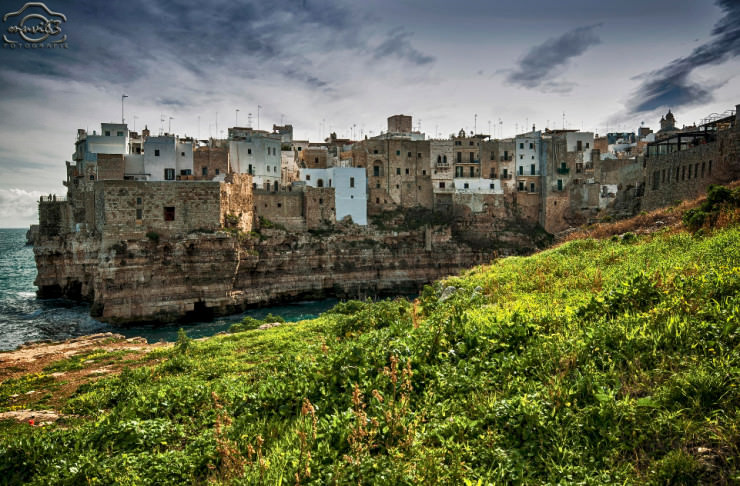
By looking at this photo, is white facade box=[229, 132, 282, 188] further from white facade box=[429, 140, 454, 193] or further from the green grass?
the green grass

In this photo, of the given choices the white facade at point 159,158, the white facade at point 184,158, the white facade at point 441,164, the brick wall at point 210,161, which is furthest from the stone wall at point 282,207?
the white facade at point 441,164

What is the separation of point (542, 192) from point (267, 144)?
114 feet

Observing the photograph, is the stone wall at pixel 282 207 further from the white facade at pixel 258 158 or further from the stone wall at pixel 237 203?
the white facade at pixel 258 158

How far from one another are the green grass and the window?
30.8 metres

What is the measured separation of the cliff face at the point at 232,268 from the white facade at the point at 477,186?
729 centimetres

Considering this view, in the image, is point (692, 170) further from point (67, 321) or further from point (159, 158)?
point (67, 321)

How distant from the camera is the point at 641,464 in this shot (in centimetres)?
319

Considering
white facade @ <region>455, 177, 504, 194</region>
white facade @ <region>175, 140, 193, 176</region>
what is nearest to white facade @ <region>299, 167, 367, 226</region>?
white facade @ <region>175, 140, 193, 176</region>

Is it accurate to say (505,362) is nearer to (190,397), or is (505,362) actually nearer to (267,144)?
(190,397)

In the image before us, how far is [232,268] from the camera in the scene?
36500 mm

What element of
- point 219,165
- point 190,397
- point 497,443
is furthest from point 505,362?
point 219,165

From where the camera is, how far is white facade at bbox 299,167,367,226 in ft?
155

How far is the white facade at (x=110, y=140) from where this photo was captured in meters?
42.6

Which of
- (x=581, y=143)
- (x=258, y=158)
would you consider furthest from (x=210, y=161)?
(x=581, y=143)
